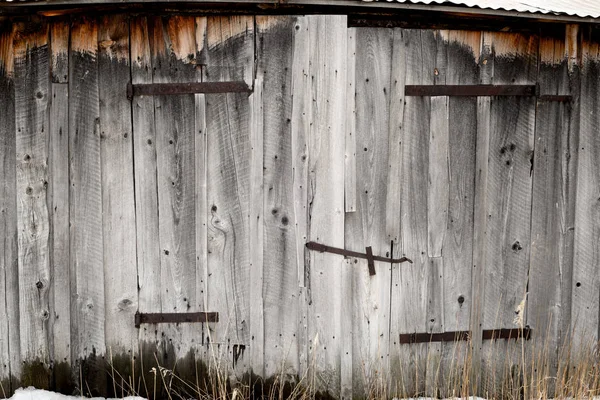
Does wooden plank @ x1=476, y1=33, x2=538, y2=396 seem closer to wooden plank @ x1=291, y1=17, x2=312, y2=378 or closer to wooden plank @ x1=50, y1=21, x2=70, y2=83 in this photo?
wooden plank @ x1=291, y1=17, x2=312, y2=378

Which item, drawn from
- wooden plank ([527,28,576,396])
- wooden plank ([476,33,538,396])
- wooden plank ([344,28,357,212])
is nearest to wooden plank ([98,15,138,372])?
wooden plank ([344,28,357,212])

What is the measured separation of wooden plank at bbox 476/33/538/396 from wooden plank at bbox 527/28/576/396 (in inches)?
2.3

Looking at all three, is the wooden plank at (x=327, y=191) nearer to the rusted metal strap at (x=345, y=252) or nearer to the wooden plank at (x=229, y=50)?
the rusted metal strap at (x=345, y=252)

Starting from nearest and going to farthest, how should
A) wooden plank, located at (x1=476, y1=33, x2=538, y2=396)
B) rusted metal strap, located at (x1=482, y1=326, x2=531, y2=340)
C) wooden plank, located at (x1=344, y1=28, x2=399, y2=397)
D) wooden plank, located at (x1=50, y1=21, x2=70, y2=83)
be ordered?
wooden plank, located at (x1=50, y1=21, x2=70, y2=83) < wooden plank, located at (x1=344, y1=28, x2=399, y2=397) < wooden plank, located at (x1=476, y1=33, x2=538, y2=396) < rusted metal strap, located at (x1=482, y1=326, x2=531, y2=340)

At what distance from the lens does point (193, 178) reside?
4.19m

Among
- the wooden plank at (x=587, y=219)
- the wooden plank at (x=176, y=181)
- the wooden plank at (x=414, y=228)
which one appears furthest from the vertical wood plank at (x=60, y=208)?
the wooden plank at (x=587, y=219)

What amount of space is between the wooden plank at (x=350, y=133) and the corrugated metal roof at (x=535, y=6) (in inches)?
17.3

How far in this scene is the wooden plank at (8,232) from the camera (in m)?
4.12

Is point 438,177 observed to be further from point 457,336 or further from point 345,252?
point 457,336

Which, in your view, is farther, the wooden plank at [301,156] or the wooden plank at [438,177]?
the wooden plank at [438,177]

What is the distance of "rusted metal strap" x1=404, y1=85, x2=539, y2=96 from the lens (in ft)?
13.9

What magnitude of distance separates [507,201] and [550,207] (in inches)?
11.8

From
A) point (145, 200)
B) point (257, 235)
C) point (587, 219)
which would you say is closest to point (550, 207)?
point (587, 219)

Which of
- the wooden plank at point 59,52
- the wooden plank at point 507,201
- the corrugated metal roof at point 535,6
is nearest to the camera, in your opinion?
the corrugated metal roof at point 535,6
